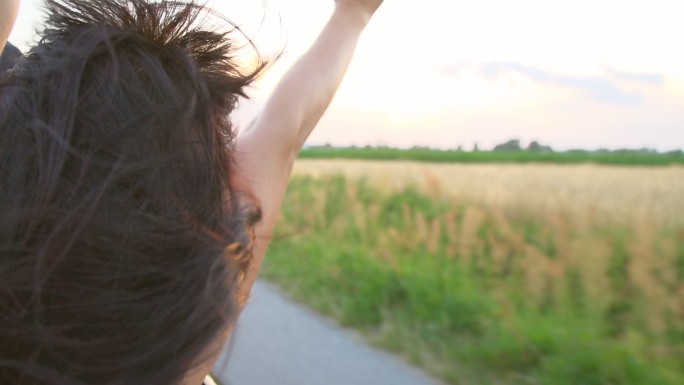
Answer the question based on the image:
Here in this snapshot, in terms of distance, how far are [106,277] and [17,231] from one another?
11 centimetres

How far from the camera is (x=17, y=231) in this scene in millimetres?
742

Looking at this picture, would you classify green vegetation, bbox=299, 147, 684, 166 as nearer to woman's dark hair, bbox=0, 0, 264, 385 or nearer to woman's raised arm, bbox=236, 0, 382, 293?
woman's raised arm, bbox=236, 0, 382, 293

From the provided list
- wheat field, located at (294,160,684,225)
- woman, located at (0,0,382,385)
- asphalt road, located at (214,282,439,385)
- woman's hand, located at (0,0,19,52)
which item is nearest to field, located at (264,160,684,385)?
wheat field, located at (294,160,684,225)

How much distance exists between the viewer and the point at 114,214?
75cm

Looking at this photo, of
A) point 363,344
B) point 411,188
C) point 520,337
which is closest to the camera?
point 520,337

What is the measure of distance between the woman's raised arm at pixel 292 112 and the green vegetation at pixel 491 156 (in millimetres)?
38984

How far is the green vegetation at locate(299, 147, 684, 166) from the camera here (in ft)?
133

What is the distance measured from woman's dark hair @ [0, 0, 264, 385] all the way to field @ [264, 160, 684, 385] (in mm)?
2816

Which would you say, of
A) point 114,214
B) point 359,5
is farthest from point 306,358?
point 114,214

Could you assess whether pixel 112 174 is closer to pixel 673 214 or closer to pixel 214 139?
pixel 214 139

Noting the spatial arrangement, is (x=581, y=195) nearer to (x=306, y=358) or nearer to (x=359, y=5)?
(x=306, y=358)

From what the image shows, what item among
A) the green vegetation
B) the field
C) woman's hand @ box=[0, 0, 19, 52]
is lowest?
the green vegetation

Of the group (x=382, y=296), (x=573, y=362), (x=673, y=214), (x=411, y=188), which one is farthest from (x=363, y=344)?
(x=411, y=188)

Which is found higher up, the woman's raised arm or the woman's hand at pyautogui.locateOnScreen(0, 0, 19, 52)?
the woman's hand at pyautogui.locateOnScreen(0, 0, 19, 52)
